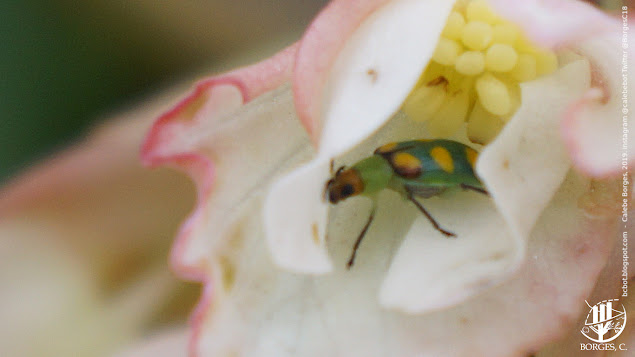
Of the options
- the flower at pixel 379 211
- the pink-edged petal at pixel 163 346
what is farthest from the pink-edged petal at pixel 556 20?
the pink-edged petal at pixel 163 346

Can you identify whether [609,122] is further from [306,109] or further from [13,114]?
[13,114]

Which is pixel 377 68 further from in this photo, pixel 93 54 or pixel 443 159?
pixel 93 54

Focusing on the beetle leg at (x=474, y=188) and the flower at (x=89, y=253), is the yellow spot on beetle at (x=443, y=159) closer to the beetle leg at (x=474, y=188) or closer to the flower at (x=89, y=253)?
the beetle leg at (x=474, y=188)

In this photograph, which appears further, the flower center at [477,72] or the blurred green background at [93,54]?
the blurred green background at [93,54]

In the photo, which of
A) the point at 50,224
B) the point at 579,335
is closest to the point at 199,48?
the point at 50,224

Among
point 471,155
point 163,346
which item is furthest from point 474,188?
point 163,346

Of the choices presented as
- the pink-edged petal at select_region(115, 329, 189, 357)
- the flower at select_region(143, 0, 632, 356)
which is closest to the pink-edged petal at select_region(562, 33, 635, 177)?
the flower at select_region(143, 0, 632, 356)
